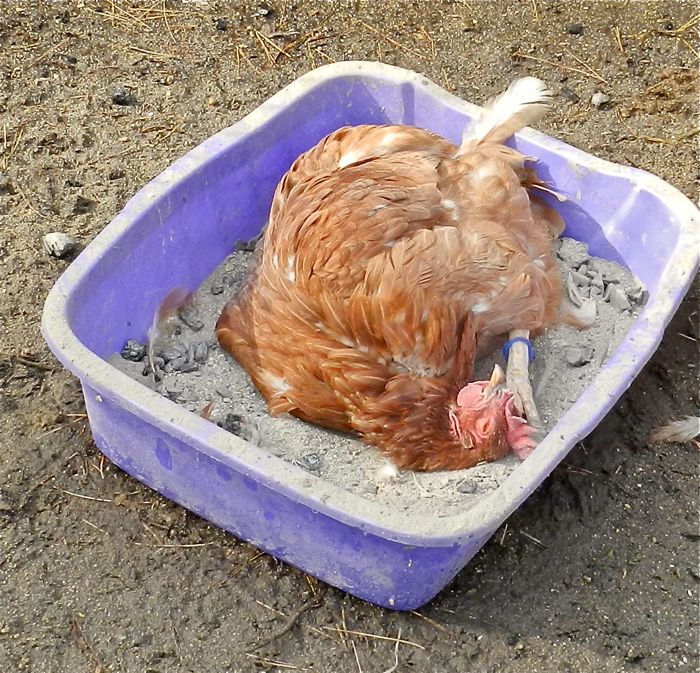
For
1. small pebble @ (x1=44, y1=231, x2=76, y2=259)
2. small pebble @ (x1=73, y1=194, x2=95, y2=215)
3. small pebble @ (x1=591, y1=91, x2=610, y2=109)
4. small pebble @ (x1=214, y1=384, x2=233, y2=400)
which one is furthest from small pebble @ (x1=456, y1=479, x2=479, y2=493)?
small pebble @ (x1=591, y1=91, x2=610, y2=109)

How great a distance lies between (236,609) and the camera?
221cm

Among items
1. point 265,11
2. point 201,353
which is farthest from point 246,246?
point 265,11

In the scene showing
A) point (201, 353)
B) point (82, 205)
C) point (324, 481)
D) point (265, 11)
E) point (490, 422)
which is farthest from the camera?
point (265, 11)

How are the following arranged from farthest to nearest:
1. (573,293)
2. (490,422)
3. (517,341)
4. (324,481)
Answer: (573,293) → (517,341) → (490,422) → (324,481)

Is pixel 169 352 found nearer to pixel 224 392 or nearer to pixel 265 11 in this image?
pixel 224 392

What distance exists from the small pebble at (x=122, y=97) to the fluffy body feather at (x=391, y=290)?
3.59ft

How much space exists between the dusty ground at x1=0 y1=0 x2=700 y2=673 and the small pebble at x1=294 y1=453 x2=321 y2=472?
0.24 m

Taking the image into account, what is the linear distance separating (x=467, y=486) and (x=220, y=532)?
62cm

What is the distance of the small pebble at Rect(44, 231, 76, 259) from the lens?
293 centimetres

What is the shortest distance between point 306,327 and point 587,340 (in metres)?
0.82

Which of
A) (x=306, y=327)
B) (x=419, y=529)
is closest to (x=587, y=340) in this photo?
(x=306, y=327)

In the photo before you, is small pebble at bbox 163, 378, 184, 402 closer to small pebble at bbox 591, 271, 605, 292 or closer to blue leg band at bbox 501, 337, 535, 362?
blue leg band at bbox 501, 337, 535, 362

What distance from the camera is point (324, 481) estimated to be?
6.41 ft

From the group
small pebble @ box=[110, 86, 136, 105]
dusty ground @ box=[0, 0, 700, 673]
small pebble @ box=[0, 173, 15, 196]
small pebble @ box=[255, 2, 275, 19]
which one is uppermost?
small pebble @ box=[255, 2, 275, 19]
